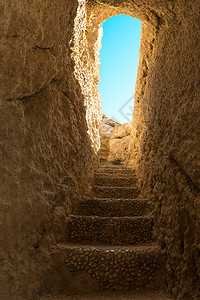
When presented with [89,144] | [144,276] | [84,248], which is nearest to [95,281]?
[84,248]

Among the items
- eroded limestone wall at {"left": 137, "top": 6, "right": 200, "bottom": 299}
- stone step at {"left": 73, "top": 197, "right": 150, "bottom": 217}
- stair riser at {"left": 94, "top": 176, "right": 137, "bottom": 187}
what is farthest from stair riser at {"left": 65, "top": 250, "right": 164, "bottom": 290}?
stair riser at {"left": 94, "top": 176, "right": 137, "bottom": 187}

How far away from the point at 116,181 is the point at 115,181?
0.02 meters

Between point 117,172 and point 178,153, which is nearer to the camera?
point 178,153

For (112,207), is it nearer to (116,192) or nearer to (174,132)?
(116,192)

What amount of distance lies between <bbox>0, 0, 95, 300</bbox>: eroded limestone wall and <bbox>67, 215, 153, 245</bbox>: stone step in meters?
0.17

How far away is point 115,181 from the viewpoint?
368 centimetres

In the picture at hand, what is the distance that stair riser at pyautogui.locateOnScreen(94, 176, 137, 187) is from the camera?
363 centimetres

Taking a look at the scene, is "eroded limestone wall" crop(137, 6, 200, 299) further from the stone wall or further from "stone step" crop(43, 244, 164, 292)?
"stone step" crop(43, 244, 164, 292)

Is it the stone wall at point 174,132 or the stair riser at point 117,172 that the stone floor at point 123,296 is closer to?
the stone wall at point 174,132

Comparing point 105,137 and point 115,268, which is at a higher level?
point 105,137

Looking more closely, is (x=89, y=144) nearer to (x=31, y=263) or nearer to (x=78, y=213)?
(x=78, y=213)

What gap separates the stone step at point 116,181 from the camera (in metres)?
3.63

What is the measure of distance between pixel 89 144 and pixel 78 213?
1317 mm

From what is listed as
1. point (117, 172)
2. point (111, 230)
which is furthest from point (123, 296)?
point (117, 172)
